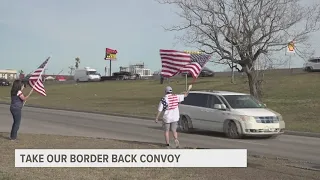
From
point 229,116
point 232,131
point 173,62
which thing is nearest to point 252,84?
point 229,116

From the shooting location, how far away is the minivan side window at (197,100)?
742 inches

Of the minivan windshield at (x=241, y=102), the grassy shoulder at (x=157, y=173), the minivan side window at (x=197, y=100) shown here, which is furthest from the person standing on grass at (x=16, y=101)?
the minivan windshield at (x=241, y=102)

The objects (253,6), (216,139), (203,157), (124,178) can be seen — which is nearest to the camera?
(124,178)

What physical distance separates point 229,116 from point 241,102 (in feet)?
3.54

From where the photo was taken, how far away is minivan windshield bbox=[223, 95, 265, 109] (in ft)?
58.8

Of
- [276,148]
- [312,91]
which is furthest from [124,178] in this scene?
[312,91]

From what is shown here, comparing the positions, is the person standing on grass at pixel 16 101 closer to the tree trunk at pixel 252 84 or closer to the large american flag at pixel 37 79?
the large american flag at pixel 37 79

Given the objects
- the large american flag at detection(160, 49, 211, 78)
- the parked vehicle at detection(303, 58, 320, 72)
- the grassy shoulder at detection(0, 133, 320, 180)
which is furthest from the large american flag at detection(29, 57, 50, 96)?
the parked vehicle at detection(303, 58, 320, 72)

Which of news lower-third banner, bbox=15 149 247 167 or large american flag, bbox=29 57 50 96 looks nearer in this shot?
news lower-third banner, bbox=15 149 247 167

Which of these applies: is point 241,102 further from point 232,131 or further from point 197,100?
point 197,100

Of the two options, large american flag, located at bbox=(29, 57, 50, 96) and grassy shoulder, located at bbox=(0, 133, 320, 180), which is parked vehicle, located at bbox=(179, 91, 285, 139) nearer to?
large american flag, located at bbox=(29, 57, 50, 96)

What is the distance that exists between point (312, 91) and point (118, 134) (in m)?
24.5

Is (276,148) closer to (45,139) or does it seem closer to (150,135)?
(150,135)

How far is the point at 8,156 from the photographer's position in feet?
33.9
